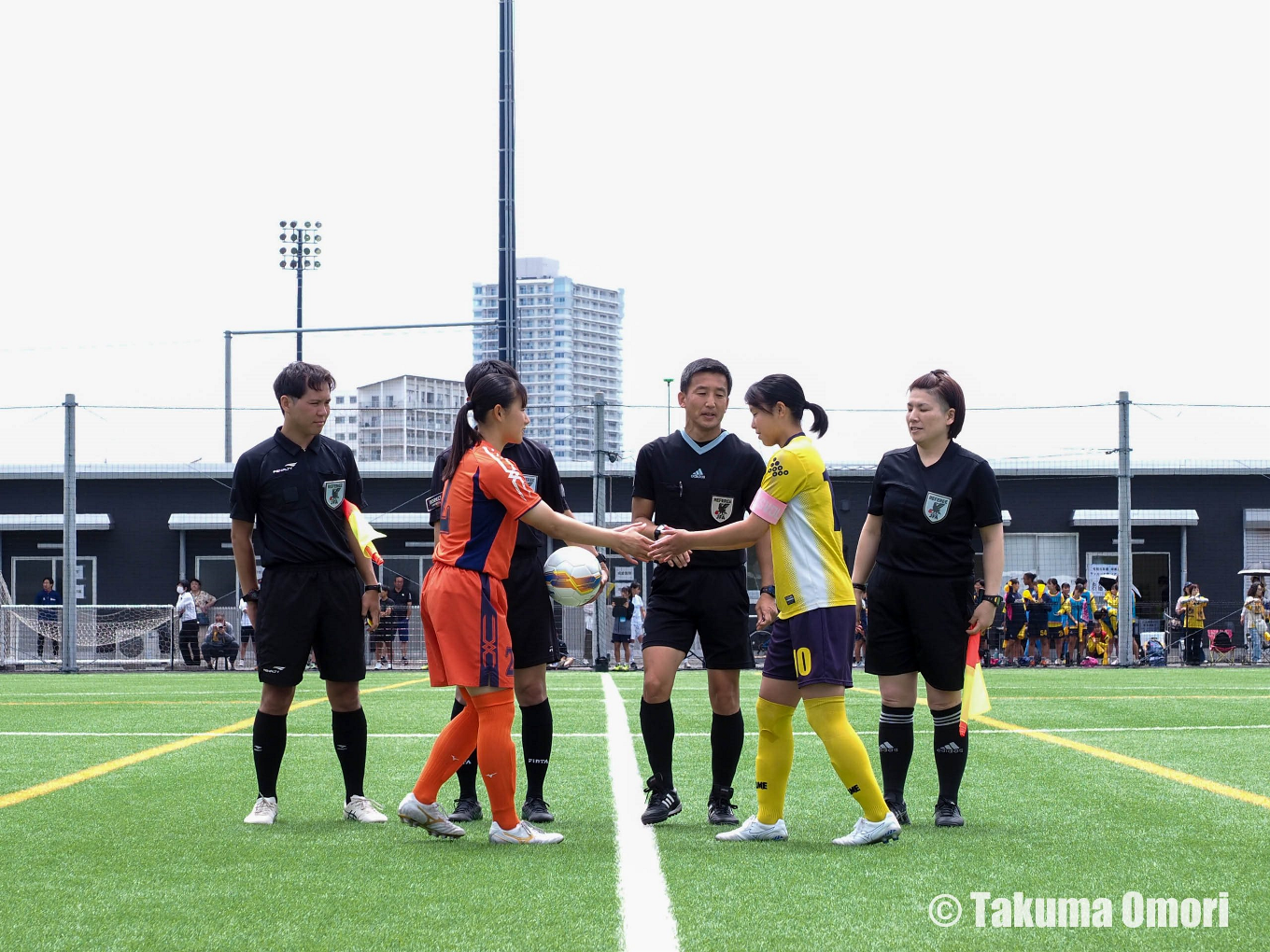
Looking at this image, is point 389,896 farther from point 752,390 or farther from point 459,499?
point 752,390

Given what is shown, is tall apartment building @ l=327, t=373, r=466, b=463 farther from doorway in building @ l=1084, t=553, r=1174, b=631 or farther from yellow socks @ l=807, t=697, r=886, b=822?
yellow socks @ l=807, t=697, r=886, b=822

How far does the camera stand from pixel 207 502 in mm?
29109

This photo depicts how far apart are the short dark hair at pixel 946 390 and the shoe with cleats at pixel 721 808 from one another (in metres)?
1.86

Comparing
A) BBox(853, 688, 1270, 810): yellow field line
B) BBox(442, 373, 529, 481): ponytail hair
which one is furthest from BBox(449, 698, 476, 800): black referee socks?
BBox(853, 688, 1270, 810): yellow field line

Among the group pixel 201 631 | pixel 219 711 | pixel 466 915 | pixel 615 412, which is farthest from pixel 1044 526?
pixel 466 915

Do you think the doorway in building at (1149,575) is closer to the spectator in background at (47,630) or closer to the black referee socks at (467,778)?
the spectator in background at (47,630)

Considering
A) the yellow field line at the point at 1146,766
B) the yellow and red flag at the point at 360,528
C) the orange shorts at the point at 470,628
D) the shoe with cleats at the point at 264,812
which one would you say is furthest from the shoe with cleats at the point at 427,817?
the yellow field line at the point at 1146,766

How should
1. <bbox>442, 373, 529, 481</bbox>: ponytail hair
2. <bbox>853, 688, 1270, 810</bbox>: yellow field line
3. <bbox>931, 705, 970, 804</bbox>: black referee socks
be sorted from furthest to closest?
<bbox>853, 688, 1270, 810</bbox>: yellow field line
<bbox>931, 705, 970, 804</bbox>: black referee socks
<bbox>442, 373, 529, 481</bbox>: ponytail hair

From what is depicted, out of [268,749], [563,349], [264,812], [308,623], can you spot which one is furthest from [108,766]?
[563,349]

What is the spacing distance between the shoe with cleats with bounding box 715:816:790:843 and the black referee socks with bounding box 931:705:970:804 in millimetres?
916

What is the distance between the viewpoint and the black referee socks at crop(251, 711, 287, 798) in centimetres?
561

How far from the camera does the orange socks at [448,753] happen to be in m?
4.94

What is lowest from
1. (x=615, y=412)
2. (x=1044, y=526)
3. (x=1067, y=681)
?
(x=1067, y=681)

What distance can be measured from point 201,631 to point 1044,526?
17.8m
